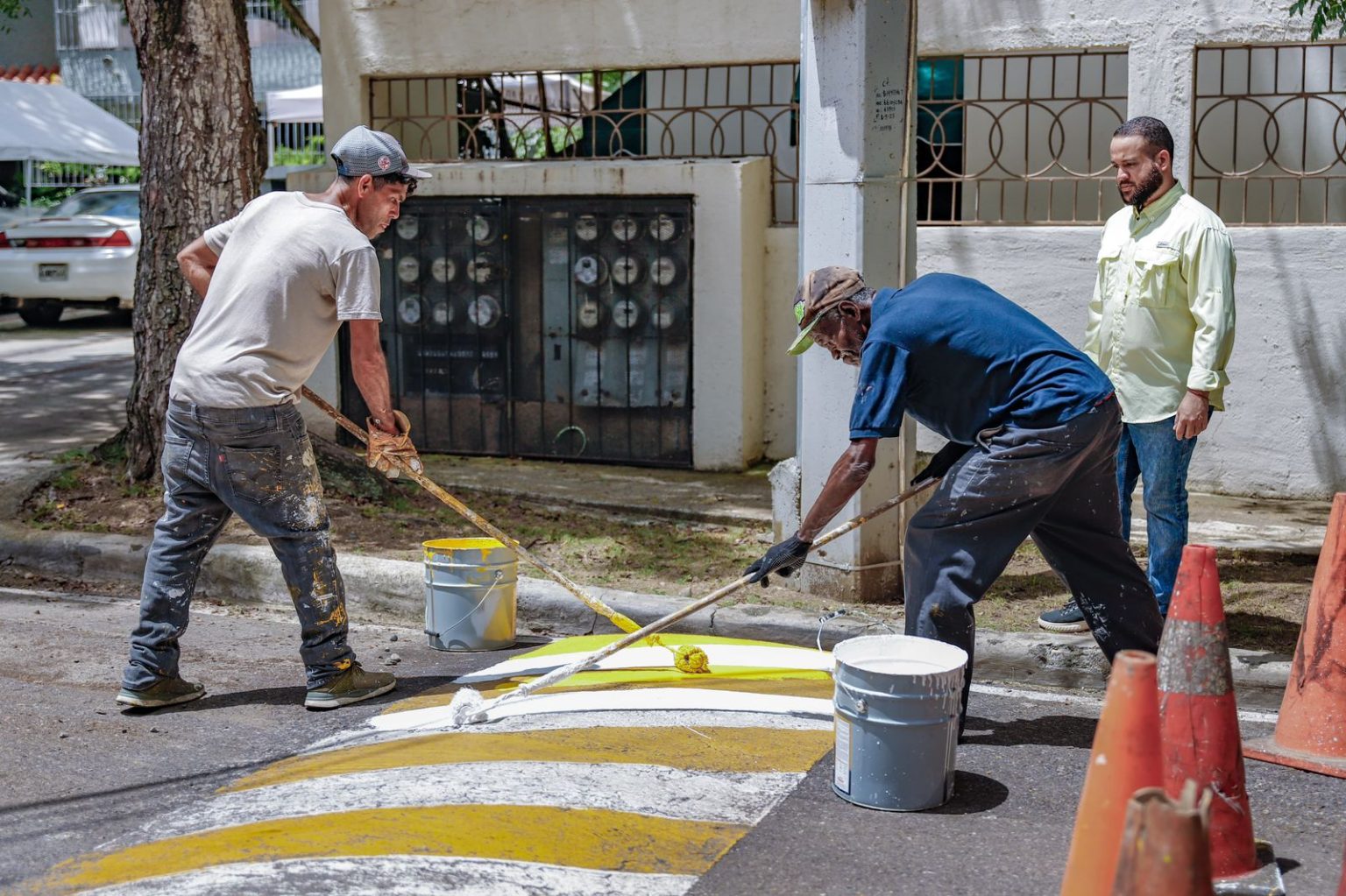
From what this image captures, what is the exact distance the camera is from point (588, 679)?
568 centimetres

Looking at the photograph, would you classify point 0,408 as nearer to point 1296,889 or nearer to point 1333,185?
point 1333,185

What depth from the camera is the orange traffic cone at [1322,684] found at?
479 cm

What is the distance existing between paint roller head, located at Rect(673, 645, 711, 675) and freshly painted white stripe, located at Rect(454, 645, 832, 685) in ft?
0.45

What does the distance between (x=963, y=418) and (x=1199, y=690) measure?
3.85 feet

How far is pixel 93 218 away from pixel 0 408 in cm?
572

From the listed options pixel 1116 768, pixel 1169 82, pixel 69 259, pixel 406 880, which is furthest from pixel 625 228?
pixel 69 259

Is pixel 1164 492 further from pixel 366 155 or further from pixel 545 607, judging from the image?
pixel 366 155

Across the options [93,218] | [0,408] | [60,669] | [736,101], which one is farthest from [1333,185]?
[93,218]

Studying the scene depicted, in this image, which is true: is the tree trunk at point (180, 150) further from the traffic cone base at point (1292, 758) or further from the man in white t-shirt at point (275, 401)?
the traffic cone base at point (1292, 758)

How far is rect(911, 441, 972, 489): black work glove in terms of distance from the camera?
516 centimetres

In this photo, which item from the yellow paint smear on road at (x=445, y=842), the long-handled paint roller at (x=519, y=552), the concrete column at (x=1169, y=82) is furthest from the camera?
the concrete column at (x=1169, y=82)

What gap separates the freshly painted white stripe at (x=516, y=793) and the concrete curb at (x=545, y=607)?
1.61 metres

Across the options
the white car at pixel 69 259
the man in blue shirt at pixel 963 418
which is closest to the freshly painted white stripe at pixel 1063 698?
the man in blue shirt at pixel 963 418

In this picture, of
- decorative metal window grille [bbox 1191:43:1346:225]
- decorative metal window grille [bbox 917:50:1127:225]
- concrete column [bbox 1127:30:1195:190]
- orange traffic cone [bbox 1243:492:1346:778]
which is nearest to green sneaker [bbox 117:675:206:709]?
orange traffic cone [bbox 1243:492:1346:778]
